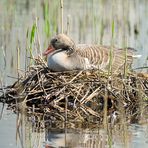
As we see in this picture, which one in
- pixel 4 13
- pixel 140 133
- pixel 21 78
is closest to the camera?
pixel 140 133

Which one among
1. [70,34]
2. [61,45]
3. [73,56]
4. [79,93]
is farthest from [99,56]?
[70,34]

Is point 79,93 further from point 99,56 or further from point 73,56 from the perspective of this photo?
point 99,56

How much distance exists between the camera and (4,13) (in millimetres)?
18172

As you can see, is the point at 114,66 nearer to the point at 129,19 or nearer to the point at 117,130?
the point at 117,130

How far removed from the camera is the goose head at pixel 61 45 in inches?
417

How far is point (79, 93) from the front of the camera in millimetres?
9953

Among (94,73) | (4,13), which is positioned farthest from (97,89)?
(4,13)

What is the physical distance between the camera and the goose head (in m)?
10.6

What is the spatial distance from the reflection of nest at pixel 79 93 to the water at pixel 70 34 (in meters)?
0.47

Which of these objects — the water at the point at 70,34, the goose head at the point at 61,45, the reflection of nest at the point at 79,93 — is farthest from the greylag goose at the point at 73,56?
the water at the point at 70,34

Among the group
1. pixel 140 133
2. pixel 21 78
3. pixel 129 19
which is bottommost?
pixel 140 133

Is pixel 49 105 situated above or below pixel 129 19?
below

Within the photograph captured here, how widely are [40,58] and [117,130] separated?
255 cm

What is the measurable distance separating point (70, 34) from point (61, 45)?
523 cm
